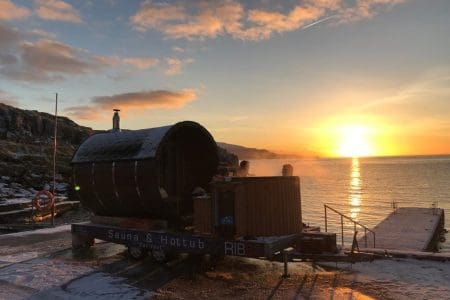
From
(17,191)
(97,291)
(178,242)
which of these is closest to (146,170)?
(178,242)

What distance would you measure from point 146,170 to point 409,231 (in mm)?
21027

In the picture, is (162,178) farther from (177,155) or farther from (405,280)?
(405,280)

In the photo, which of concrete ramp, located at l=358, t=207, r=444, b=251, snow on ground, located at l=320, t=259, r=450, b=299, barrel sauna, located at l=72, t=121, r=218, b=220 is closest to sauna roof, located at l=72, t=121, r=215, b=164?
barrel sauna, located at l=72, t=121, r=218, b=220

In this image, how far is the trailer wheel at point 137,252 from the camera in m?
15.0

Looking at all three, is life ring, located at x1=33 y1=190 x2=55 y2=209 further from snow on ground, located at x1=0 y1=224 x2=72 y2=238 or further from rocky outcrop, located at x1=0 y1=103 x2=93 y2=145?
rocky outcrop, located at x1=0 y1=103 x2=93 y2=145

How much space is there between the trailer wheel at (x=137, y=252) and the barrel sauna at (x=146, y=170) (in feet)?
4.01

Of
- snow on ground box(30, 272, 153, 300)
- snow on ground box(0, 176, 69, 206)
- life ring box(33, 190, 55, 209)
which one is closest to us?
snow on ground box(30, 272, 153, 300)

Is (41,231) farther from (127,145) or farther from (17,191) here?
(17,191)

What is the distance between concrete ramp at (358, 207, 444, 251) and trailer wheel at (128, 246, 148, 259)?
12.7 meters

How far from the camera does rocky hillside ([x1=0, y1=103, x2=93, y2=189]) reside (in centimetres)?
5291

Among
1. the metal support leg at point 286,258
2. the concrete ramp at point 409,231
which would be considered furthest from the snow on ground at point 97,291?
the concrete ramp at point 409,231

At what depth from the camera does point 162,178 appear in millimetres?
15359

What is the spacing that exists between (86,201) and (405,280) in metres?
12.0

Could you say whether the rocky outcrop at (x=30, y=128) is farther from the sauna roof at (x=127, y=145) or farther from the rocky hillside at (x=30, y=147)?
the sauna roof at (x=127, y=145)
